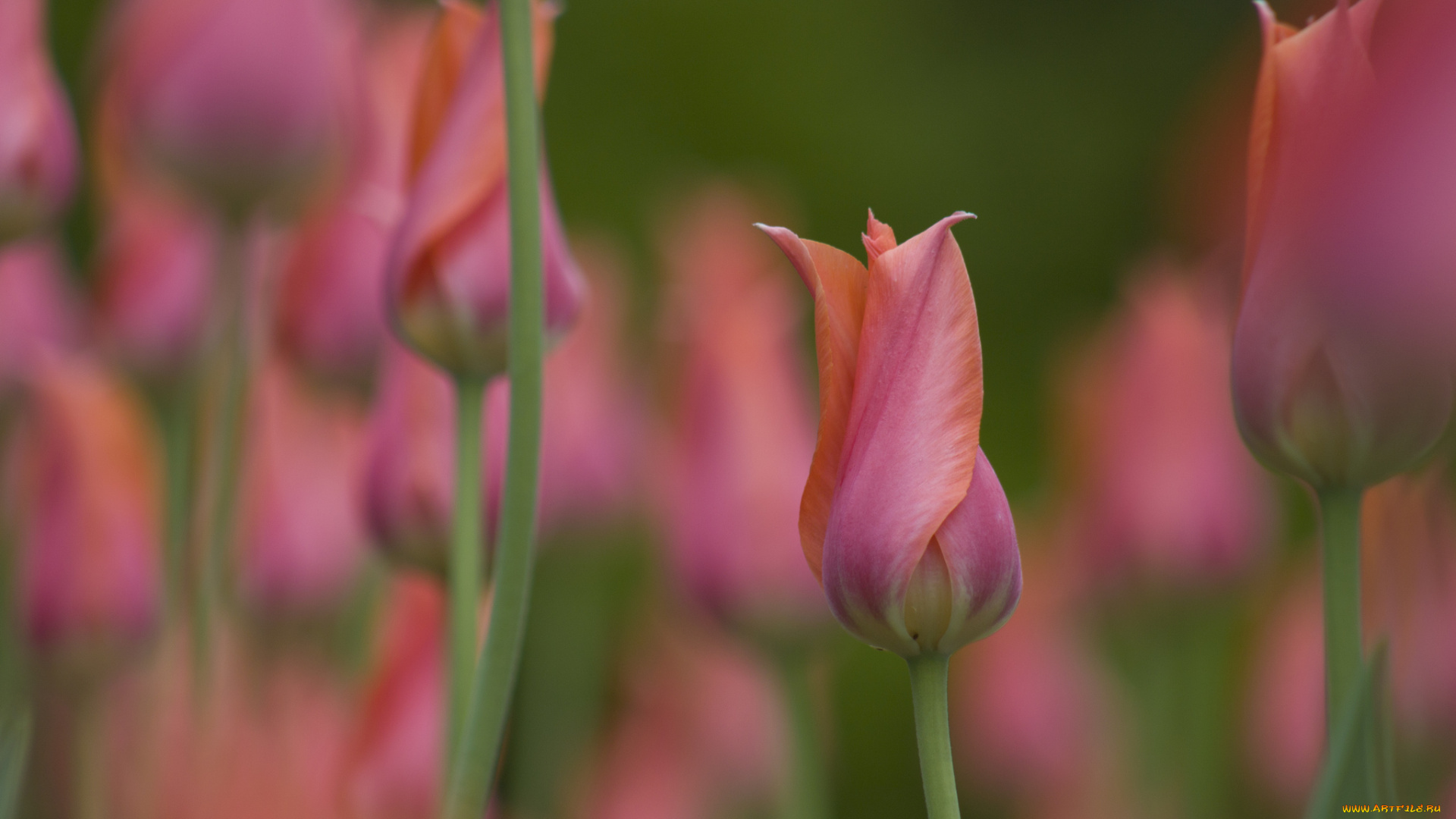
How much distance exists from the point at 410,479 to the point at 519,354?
12 cm

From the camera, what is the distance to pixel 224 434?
1.21 feet

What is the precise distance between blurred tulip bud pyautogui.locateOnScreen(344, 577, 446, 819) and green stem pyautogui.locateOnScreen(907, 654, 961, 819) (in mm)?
150

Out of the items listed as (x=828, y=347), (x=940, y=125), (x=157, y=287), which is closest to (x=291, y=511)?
(x=157, y=287)

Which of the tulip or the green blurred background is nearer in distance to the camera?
the tulip

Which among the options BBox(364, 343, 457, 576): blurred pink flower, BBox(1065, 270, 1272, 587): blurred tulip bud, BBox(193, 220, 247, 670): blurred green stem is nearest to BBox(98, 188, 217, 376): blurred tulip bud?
BBox(193, 220, 247, 670): blurred green stem

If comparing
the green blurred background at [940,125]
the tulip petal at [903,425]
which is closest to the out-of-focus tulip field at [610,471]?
the tulip petal at [903,425]

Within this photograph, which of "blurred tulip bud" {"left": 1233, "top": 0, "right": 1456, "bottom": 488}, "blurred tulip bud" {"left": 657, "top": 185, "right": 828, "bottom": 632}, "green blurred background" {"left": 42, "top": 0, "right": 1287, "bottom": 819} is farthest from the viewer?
"green blurred background" {"left": 42, "top": 0, "right": 1287, "bottom": 819}

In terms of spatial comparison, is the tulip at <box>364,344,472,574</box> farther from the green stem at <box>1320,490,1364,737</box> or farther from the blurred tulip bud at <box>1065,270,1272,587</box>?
the blurred tulip bud at <box>1065,270,1272,587</box>

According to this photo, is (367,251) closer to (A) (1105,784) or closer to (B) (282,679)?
(B) (282,679)

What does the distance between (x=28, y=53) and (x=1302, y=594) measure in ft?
1.61

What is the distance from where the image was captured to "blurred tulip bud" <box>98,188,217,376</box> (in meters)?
0.54

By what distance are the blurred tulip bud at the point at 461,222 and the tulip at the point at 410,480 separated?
6cm

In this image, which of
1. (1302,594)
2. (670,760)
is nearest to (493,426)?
(670,760)

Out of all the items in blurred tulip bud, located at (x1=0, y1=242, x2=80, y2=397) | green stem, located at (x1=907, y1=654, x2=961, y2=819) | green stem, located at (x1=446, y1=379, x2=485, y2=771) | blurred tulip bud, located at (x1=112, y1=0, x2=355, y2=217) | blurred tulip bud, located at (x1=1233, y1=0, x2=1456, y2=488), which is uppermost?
blurred tulip bud, located at (x1=112, y1=0, x2=355, y2=217)
